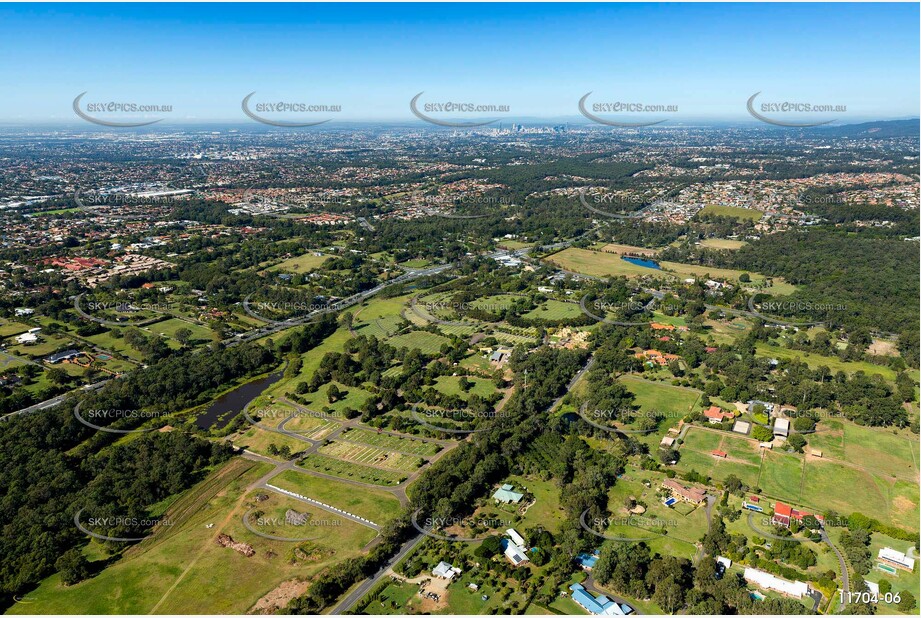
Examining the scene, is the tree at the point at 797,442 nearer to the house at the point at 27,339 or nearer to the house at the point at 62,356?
the house at the point at 62,356

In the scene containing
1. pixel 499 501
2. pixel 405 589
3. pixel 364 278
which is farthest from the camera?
pixel 364 278

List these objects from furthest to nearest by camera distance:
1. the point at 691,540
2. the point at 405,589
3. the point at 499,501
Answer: the point at 499,501
the point at 691,540
the point at 405,589

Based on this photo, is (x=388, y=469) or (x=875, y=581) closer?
(x=875, y=581)

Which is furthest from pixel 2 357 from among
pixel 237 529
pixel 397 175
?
pixel 397 175

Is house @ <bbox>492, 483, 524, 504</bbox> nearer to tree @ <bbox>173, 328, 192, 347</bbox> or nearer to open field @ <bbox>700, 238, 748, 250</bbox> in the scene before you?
tree @ <bbox>173, 328, 192, 347</bbox>

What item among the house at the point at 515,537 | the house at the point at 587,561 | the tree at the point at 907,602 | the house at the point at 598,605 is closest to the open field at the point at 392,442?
the house at the point at 515,537

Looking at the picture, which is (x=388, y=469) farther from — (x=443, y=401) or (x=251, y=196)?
(x=251, y=196)

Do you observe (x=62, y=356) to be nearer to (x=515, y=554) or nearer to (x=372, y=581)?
(x=372, y=581)
